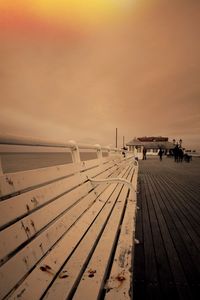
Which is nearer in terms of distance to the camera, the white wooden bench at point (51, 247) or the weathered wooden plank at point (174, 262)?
the white wooden bench at point (51, 247)

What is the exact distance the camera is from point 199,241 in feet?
7.86

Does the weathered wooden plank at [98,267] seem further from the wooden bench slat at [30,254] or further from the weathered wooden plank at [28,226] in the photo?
the weathered wooden plank at [28,226]

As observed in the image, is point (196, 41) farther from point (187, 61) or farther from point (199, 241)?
point (199, 241)

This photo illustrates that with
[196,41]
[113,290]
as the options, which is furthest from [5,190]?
[196,41]

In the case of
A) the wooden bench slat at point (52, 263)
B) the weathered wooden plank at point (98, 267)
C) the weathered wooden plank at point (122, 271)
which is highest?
the wooden bench slat at point (52, 263)

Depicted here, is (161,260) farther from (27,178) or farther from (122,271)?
(27,178)

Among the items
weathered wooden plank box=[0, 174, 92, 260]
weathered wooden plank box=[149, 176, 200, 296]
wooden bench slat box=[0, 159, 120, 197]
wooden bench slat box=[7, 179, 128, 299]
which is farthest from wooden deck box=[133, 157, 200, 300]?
wooden bench slat box=[0, 159, 120, 197]

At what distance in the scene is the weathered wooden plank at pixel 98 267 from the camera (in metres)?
0.88

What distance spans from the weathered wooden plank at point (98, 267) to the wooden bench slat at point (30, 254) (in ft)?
1.02

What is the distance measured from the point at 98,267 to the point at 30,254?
45 cm

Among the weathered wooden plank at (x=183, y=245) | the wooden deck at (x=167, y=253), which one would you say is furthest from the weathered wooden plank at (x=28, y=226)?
the weathered wooden plank at (x=183, y=245)

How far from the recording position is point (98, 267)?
1.07 m

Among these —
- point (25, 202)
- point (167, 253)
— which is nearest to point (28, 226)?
point (25, 202)

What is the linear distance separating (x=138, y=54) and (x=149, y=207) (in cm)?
1332
